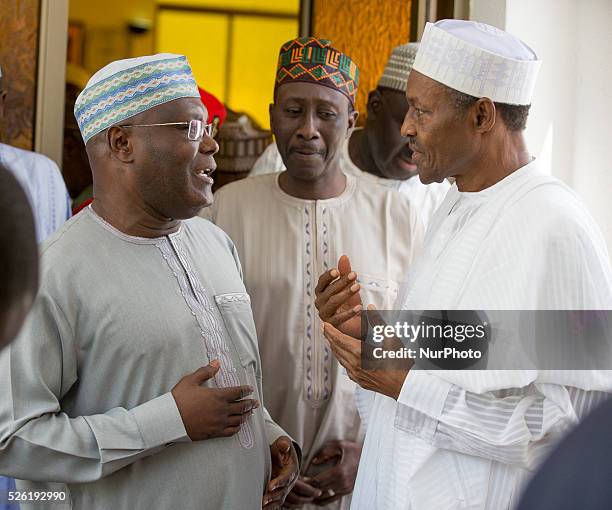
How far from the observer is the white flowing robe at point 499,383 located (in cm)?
237

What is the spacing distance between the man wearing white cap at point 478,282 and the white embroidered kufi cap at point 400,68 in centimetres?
145

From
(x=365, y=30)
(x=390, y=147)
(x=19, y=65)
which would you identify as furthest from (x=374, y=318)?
(x=365, y=30)

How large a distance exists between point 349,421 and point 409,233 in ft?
2.38

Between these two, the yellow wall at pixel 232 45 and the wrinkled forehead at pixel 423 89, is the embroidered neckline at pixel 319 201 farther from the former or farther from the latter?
the yellow wall at pixel 232 45

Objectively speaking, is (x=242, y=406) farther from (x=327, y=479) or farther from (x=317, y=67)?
(x=317, y=67)

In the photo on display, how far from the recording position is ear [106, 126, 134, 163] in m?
2.62

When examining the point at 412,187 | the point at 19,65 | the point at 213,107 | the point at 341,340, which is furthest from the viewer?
the point at 213,107

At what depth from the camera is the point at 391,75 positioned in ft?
14.1

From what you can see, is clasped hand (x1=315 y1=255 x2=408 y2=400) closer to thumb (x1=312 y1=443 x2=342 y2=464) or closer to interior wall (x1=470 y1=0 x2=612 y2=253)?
thumb (x1=312 y1=443 x2=342 y2=464)

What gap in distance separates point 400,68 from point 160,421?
2358mm

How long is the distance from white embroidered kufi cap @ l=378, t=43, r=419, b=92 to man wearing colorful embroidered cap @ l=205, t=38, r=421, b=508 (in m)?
0.57

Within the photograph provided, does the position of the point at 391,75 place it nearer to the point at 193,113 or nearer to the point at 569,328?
the point at 193,113

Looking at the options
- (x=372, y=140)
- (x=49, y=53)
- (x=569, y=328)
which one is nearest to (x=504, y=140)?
(x=569, y=328)

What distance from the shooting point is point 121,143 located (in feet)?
8.64
